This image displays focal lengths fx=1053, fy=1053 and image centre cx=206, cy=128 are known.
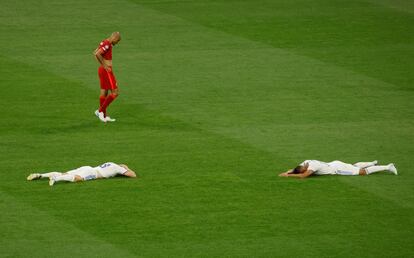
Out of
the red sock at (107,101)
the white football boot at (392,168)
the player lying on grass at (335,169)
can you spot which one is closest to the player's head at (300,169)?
the player lying on grass at (335,169)

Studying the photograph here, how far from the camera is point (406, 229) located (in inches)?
711

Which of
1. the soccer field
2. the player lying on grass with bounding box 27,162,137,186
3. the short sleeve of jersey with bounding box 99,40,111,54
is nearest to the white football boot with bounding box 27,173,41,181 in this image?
the player lying on grass with bounding box 27,162,137,186

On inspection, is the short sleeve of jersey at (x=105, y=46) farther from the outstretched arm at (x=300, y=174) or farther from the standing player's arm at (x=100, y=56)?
the outstretched arm at (x=300, y=174)

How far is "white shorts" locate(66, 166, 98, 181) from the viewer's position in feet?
66.8

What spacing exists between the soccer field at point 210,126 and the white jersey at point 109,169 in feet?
0.55

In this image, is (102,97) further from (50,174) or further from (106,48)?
(50,174)

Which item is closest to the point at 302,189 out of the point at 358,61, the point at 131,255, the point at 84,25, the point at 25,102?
the point at 131,255

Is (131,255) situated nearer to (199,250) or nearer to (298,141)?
(199,250)

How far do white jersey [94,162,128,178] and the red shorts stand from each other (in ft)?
14.8

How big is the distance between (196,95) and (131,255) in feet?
36.1

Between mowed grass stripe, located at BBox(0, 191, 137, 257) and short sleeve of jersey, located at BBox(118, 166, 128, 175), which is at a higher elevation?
short sleeve of jersey, located at BBox(118, 166, 128, 175)

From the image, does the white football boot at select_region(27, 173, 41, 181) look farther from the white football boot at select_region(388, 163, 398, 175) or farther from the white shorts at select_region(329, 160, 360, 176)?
the white football boot at select_region(388, 163, 398, 175)

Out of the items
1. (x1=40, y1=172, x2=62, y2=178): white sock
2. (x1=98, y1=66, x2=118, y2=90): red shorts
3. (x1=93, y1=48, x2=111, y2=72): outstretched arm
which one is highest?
(x1=93, y1=48, x2=111, y2=72): outstretched arm

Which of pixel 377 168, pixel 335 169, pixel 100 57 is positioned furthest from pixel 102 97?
pixel 377 168
